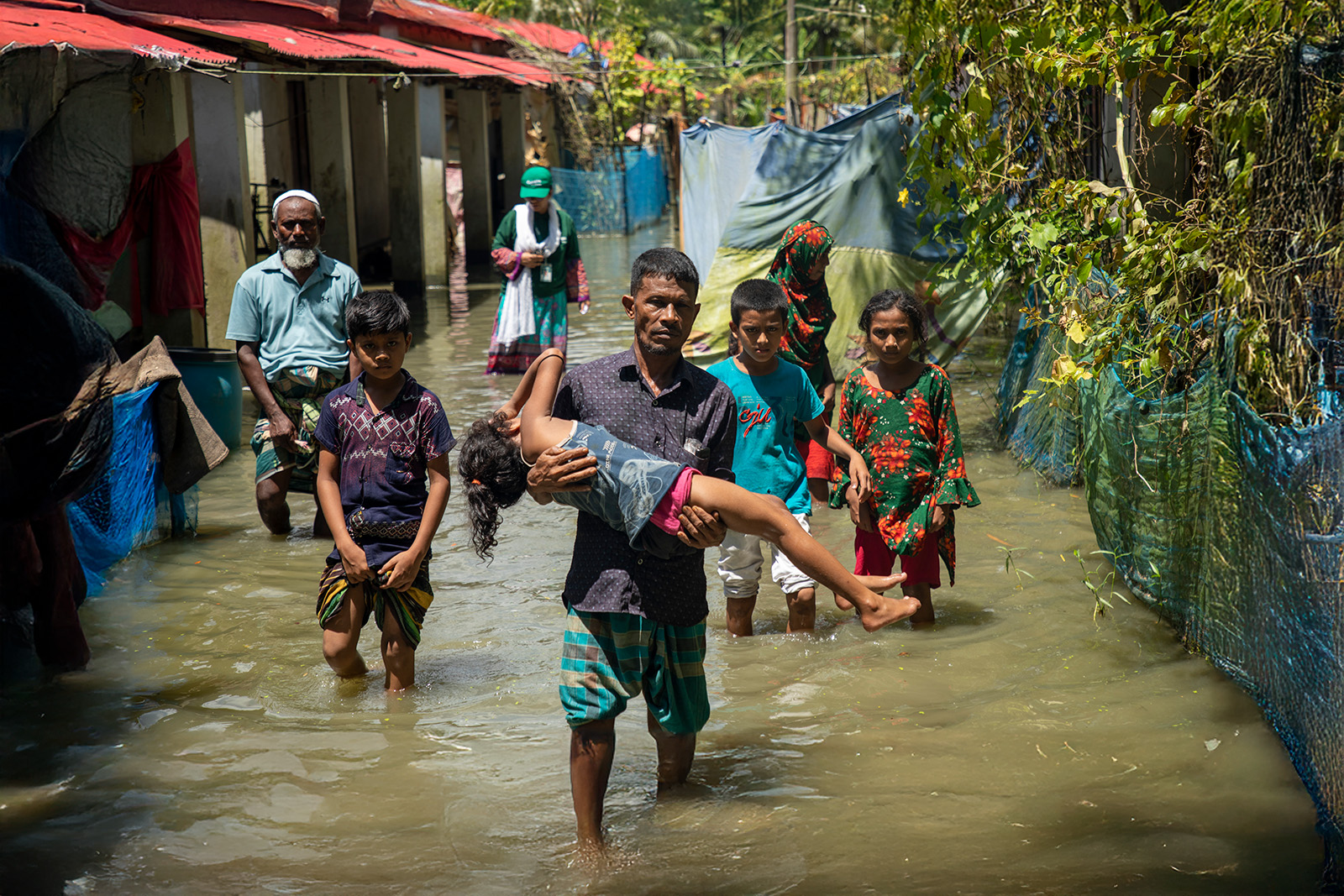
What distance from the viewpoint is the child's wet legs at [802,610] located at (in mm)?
5230

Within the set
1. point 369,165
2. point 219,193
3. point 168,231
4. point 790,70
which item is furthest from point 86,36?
point 790,70

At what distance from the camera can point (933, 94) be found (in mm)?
6492

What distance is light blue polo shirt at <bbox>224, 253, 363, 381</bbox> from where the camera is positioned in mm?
6316

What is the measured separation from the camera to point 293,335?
6375 mm

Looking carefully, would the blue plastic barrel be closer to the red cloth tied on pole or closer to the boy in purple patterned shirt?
the red cloth tied on pole

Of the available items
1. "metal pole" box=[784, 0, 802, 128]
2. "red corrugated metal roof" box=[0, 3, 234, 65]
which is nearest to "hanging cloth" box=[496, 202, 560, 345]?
"red corrugated metal roof" box=[0, 3, 234, 65]

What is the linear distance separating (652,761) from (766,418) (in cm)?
150

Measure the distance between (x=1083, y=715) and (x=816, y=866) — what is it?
1395 mm

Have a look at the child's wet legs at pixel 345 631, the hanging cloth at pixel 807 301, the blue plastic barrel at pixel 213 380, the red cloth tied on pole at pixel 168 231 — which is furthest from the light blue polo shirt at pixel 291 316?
the red cloth tied on pole at pixel 168 231

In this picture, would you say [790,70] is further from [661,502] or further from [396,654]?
[661,502]

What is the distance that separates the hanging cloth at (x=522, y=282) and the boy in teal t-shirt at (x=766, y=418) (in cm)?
441

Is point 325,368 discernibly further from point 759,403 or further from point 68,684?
point 759,403

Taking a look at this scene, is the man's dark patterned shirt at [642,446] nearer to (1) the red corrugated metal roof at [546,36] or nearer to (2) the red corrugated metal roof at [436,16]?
(2) the red corrugated metal roof at [436,16]

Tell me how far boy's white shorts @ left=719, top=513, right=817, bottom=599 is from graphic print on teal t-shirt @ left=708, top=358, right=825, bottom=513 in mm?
204
